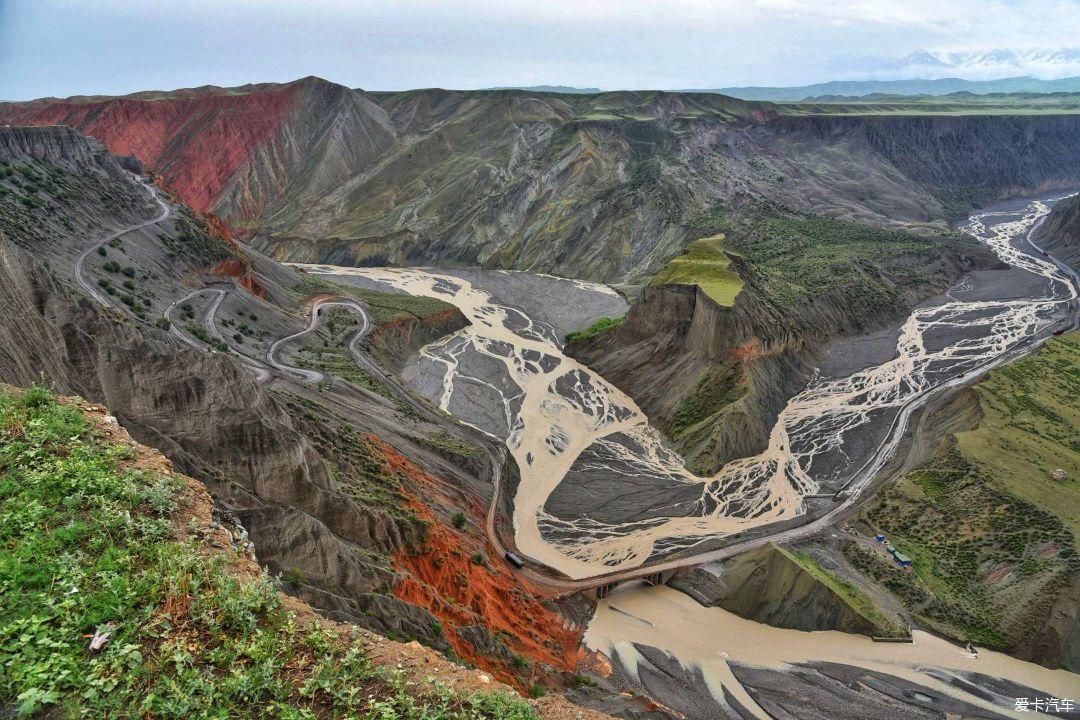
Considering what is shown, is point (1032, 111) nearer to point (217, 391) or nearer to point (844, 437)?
point (844, 437)

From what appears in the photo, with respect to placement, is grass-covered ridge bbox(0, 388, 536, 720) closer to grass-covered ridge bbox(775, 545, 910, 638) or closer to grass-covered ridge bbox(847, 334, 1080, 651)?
grass-covered ridge bbox(775, 545, 910, 638)

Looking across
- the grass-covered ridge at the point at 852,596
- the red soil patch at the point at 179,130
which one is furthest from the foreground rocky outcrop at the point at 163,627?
the red soil patch at the point at 179,130

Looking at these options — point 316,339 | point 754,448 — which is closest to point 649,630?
point 754,448

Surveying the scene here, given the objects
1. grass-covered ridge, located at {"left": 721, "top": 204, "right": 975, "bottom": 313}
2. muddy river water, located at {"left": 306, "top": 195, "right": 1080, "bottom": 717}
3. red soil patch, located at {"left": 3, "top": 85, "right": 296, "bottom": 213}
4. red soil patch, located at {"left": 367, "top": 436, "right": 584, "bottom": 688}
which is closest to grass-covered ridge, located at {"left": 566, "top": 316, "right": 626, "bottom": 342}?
muddy river water, located at {"left": 306, "top": 195, "right": 1080, "bottom": 717}

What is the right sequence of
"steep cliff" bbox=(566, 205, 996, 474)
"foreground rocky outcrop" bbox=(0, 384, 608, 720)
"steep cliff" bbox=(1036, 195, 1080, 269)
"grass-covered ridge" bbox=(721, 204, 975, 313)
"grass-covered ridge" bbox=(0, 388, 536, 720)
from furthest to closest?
"steep cliff" bbox=(1036, 195, 1080, 269) → "grass-covered ridge" bbox=(721, 204, 975, 313) → "steep cliff" bbox=(566, 205, 996, 474) → "foreground rocky outcrop" bbox=(0, 384, 608, 720) → "grass-covered ridge" bbox=(0, 388, 536, 720)

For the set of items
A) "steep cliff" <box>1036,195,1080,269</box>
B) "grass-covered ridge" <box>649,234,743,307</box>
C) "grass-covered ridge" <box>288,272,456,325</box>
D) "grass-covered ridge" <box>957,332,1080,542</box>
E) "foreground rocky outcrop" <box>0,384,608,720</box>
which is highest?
"steep cliff" <box>1036,195,1080,269</box>

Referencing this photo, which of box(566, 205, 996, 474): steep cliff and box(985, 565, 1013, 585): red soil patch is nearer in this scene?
box(985, 565, 1013, 585): red soil patch

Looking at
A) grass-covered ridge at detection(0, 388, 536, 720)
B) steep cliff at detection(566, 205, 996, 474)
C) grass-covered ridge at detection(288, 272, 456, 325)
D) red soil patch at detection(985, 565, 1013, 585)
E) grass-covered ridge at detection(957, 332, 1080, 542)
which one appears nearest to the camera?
grass-covered ridge at detection(0, 388, 536, 720)
